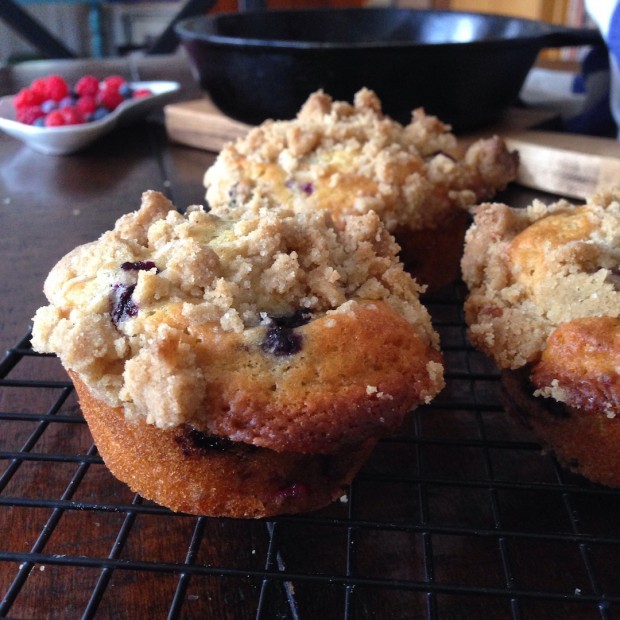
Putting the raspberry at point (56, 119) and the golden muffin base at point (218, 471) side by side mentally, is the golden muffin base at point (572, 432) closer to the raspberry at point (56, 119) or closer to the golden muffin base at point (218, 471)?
the golden muffin base at point (218, 471)

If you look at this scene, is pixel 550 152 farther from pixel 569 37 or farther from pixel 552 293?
pixel 552 293

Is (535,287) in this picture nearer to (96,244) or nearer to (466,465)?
(466,465)

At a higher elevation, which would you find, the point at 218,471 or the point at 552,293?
the point at 552,293

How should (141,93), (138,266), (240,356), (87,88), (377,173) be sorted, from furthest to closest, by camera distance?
(141,93) → (87,88) → (377,173) → (138,266) → (240,356)

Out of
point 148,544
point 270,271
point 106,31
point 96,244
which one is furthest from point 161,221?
point 106,31

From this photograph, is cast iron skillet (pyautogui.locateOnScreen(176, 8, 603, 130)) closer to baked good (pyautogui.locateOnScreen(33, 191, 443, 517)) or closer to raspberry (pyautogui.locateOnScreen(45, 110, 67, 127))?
raspberry (pyautogui.locateOnScreen(45, 110, 67, 127))

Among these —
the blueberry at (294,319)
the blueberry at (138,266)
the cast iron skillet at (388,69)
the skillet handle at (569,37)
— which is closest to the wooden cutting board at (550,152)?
the cast iron skillet at (388,69)

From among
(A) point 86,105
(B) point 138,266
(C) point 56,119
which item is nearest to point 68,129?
(C) point 56,119
